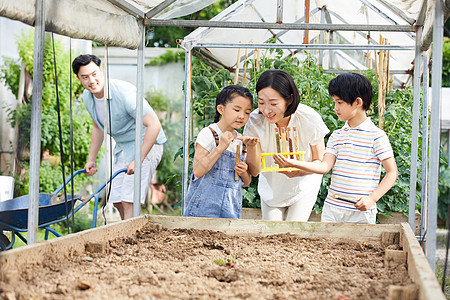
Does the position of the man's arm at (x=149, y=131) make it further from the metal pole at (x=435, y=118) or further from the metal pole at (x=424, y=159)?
the metal pole at (x=435, y=118)

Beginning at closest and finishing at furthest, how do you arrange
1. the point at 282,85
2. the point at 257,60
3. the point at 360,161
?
the point at 360,161, the point at 282,85, the point at 257,60

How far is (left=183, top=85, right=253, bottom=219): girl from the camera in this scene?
9.14 feet

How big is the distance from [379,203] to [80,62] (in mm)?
2551

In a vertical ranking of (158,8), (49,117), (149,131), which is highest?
(158,8)

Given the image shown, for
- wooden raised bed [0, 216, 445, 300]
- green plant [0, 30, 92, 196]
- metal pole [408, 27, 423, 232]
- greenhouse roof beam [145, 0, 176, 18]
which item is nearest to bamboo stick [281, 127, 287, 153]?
wooden raised bed [0, 216, 445, 300]

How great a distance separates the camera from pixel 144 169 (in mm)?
3947

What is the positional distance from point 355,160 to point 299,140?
0.37 metres

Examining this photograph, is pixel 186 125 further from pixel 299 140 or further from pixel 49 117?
pixel 49 117

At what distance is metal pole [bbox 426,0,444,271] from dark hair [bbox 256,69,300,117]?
0.87 meters

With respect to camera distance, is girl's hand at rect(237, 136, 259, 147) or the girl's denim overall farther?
the girl's denim overall

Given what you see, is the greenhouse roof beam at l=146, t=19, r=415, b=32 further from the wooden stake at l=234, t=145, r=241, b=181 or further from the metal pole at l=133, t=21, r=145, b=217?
the wooden stake at l=234, t=145, r=241, b=181

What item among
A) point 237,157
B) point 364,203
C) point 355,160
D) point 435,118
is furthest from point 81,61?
point 435,118

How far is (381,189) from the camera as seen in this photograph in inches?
102

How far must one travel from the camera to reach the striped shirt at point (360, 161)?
104 inches
